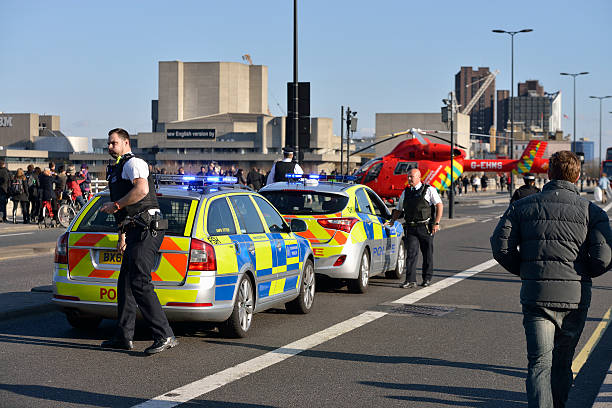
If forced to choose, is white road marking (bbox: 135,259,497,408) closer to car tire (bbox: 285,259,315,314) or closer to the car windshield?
car tire (bbox: 285,259,315,314)

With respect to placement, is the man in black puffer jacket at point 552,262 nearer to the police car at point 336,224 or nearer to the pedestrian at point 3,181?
the police car at point 336,224

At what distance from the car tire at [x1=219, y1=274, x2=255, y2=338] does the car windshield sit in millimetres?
3461

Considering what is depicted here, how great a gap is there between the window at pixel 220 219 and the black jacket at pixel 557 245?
382cm

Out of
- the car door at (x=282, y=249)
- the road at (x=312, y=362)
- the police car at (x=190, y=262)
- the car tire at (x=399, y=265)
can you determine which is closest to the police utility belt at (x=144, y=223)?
the police car at (x=190, y=262)

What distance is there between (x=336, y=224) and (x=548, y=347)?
7.12 meters

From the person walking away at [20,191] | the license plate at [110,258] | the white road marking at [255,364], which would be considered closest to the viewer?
the white road marking at [255,364]

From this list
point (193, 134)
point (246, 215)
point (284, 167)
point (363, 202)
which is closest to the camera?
point (246, 215)

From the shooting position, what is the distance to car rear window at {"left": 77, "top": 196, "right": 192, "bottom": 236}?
8555 millimetres

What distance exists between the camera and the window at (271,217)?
10.1 meters

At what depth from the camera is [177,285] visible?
27.2 ft

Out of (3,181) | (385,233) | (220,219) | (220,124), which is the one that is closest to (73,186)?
(3,181)

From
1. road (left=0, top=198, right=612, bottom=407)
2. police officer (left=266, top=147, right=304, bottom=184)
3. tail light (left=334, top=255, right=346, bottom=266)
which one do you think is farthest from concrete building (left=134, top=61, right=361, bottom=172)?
road (left=0, top=198, right=612, bottom=407)

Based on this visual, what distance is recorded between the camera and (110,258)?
8.50 metres

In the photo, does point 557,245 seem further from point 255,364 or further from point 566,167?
point 255,364
